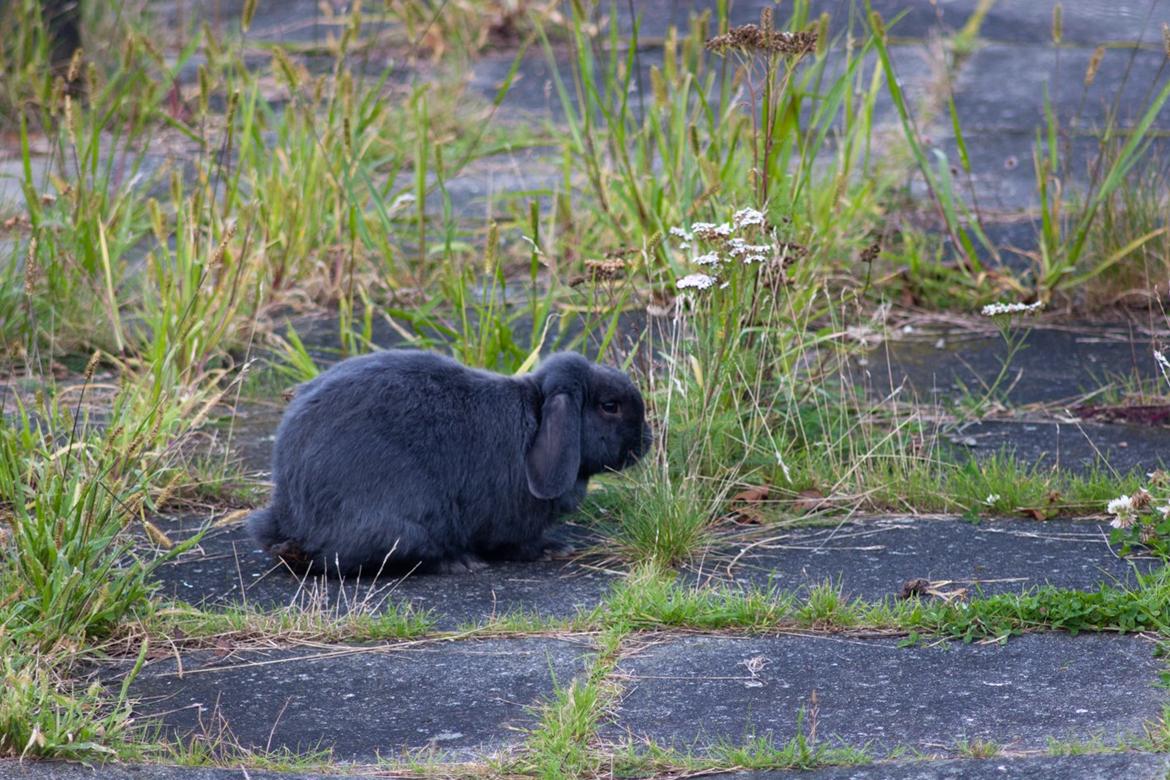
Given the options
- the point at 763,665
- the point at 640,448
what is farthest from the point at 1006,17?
the point at 763,665

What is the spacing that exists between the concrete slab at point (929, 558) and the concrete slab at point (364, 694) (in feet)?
2.53

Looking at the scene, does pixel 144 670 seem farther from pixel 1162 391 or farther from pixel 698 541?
pixel 1162 391

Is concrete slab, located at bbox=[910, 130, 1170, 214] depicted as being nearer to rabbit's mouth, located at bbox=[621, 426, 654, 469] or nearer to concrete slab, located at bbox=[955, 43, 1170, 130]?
concrete slab, located at bbox=[955, 43, 1170, 130]

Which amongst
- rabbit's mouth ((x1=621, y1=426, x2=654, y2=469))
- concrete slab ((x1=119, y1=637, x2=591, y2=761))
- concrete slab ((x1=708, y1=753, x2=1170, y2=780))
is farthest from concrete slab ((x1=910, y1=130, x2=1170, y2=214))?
concrete slab ((x1=708, y1=753, x2=1170, y2=780))

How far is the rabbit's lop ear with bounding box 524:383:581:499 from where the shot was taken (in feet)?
13.8

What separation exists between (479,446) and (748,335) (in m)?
1.17

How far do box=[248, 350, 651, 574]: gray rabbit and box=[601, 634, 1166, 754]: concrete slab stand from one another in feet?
2.84

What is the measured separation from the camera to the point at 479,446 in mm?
4203

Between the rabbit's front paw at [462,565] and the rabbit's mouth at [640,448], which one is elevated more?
the rabbit's mouth at [640,448]

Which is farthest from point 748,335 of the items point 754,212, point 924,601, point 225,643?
point 225,643

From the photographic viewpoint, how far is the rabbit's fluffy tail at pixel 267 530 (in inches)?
161

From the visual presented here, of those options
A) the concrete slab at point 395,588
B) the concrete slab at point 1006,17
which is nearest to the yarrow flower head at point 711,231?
the concrete slab at point 395,588

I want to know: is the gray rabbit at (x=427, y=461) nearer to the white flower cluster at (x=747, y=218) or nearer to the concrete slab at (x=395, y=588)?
the concrete slab at (x=395, y=588)

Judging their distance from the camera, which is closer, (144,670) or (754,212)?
(144,670)
